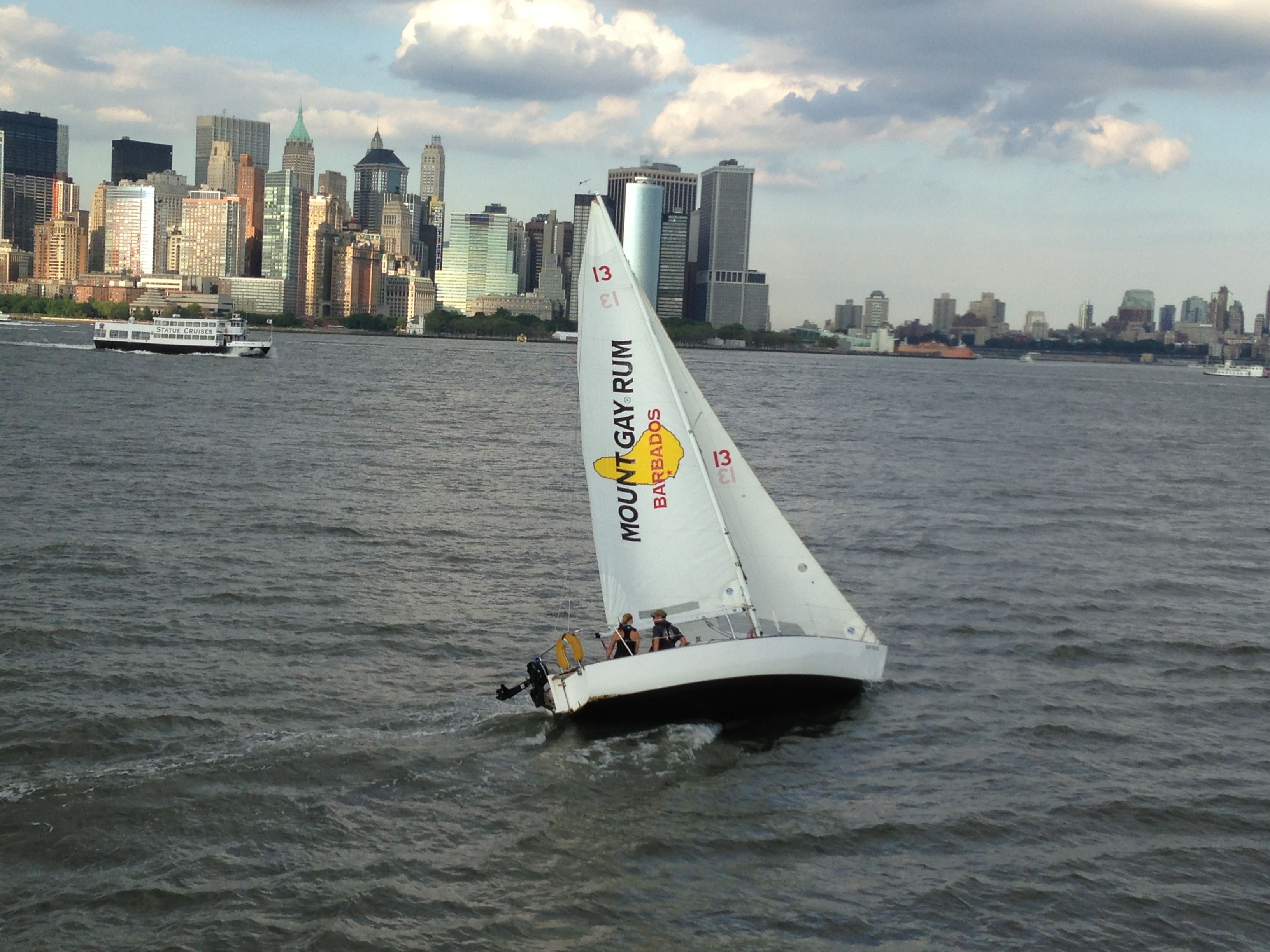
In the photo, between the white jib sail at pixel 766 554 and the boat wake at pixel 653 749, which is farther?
the white jib sail at pixel 766 554

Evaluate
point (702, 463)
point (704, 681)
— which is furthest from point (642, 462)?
point (704, 681)

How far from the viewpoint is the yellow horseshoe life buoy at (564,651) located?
16203mm

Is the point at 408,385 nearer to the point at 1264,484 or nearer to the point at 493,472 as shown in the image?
the point at 493,472

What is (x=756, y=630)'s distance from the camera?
16.8m

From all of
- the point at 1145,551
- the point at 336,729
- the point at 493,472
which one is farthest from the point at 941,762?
the point at 493,472

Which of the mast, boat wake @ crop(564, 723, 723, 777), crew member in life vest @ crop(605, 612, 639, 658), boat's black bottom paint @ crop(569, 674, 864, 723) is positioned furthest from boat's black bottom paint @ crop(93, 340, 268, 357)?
boat wake @ crop(564, 723, 723, 777)

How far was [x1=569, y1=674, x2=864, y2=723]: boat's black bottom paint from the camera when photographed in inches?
639

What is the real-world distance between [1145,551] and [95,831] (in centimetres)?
2542

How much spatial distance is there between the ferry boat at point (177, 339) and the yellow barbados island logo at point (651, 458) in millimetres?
106683

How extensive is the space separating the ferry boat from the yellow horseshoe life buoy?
107630 millimetres

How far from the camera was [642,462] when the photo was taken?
1731 centimetres

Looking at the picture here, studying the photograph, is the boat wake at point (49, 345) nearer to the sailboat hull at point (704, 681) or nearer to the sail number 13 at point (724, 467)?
the sail number 13 at point (724, 467)

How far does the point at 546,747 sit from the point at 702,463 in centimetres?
414

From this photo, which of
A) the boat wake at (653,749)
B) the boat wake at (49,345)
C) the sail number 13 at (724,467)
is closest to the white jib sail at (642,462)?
the sail number 13 at (724,467)
